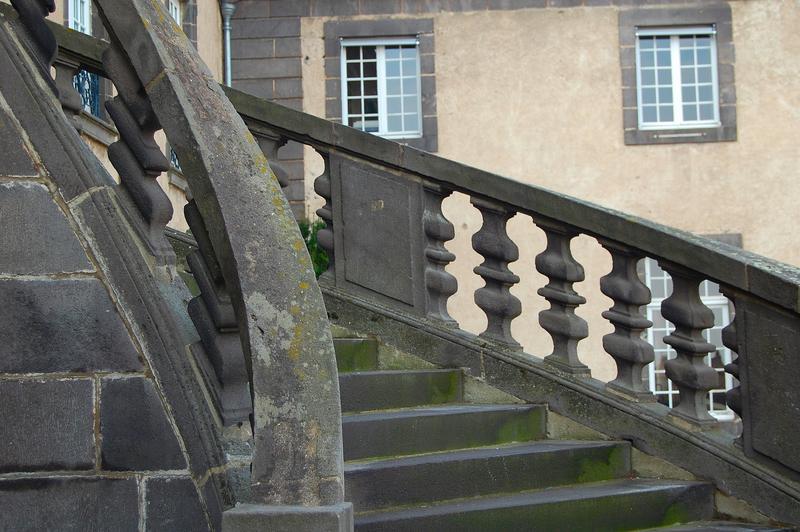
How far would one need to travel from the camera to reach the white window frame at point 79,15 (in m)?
7.79

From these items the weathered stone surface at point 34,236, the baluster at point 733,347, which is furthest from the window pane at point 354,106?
the weathered stone surface at point 34,236

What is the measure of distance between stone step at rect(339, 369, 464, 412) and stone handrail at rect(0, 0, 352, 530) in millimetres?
1515

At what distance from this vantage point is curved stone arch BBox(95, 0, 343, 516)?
7.53ft

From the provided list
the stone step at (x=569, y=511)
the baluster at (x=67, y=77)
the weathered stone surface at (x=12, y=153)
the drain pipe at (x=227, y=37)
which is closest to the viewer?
the weathered stone surface at (x=12, y=153)

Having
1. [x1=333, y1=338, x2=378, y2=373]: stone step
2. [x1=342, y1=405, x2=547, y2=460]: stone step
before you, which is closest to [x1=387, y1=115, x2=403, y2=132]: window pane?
[x1=333, y1=338, x2=378, y2=373]: stone step

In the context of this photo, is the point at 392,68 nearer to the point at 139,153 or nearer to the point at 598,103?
the point at 598,103

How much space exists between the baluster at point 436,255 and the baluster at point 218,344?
2.16m

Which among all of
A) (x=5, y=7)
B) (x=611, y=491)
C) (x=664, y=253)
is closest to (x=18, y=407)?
(x=5, y=7)

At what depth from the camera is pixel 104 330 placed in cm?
272

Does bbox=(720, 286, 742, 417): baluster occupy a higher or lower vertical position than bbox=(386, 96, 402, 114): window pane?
lower

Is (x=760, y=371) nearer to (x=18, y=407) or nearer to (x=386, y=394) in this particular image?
(x=386, y=394)

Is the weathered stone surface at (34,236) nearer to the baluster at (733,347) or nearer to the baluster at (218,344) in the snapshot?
the baluster at (218,344)

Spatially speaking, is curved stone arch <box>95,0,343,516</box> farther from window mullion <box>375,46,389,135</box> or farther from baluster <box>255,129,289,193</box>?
window mullion <box>375,46,389,135</box>

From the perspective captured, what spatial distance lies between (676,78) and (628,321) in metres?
10.2
